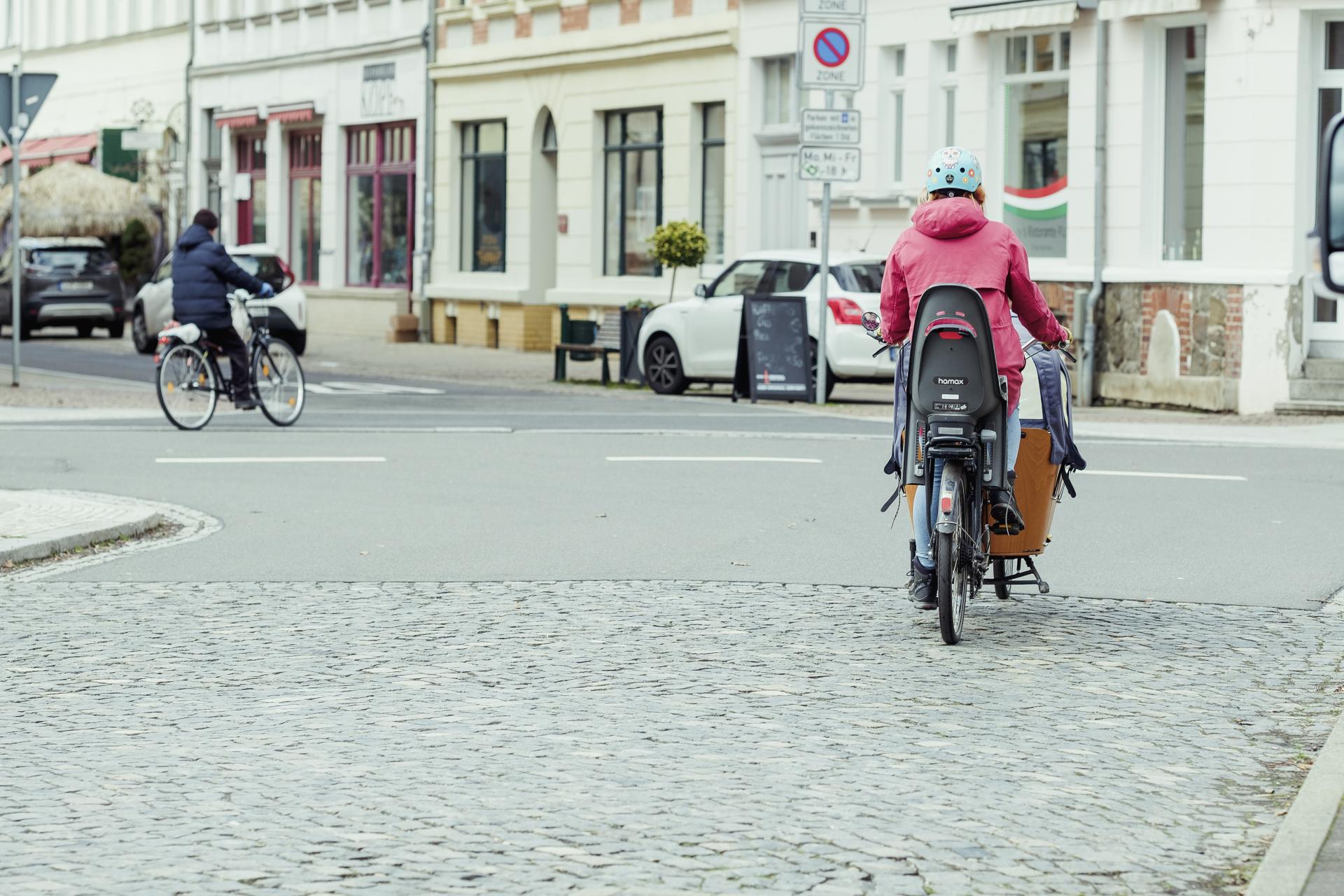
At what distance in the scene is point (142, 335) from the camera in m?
33.8

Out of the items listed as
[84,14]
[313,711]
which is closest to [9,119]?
[313,711]

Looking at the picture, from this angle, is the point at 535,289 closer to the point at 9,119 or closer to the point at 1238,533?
the point at 9,119

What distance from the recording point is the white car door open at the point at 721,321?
2339 centimetres

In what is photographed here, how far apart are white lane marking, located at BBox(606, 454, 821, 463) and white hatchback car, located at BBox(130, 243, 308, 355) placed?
1504cm

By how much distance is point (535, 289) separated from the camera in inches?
1396

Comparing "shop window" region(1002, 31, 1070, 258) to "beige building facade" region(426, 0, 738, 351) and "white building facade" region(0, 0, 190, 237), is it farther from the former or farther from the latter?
"white building facade" region(0, 0, 190, 237)

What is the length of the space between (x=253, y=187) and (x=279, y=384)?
85.9ft

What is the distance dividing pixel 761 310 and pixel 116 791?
55.6 ft

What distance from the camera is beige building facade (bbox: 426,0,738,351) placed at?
31.5 m

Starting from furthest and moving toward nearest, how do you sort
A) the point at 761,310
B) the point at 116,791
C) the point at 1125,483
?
the point at 761,310 → the point at 1125,483 → the point at 116,791

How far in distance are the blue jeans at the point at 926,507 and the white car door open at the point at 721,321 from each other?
14.7 metres

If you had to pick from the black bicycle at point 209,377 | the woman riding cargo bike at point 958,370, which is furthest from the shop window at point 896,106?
the woman riding cargo bike at point 958,370

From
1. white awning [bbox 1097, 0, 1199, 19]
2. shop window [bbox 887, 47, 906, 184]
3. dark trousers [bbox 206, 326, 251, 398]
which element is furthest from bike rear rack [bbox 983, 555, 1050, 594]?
shop window [bbox 887, 47, 906, 184]

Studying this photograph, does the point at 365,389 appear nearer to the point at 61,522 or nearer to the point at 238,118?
the point at 61,522
